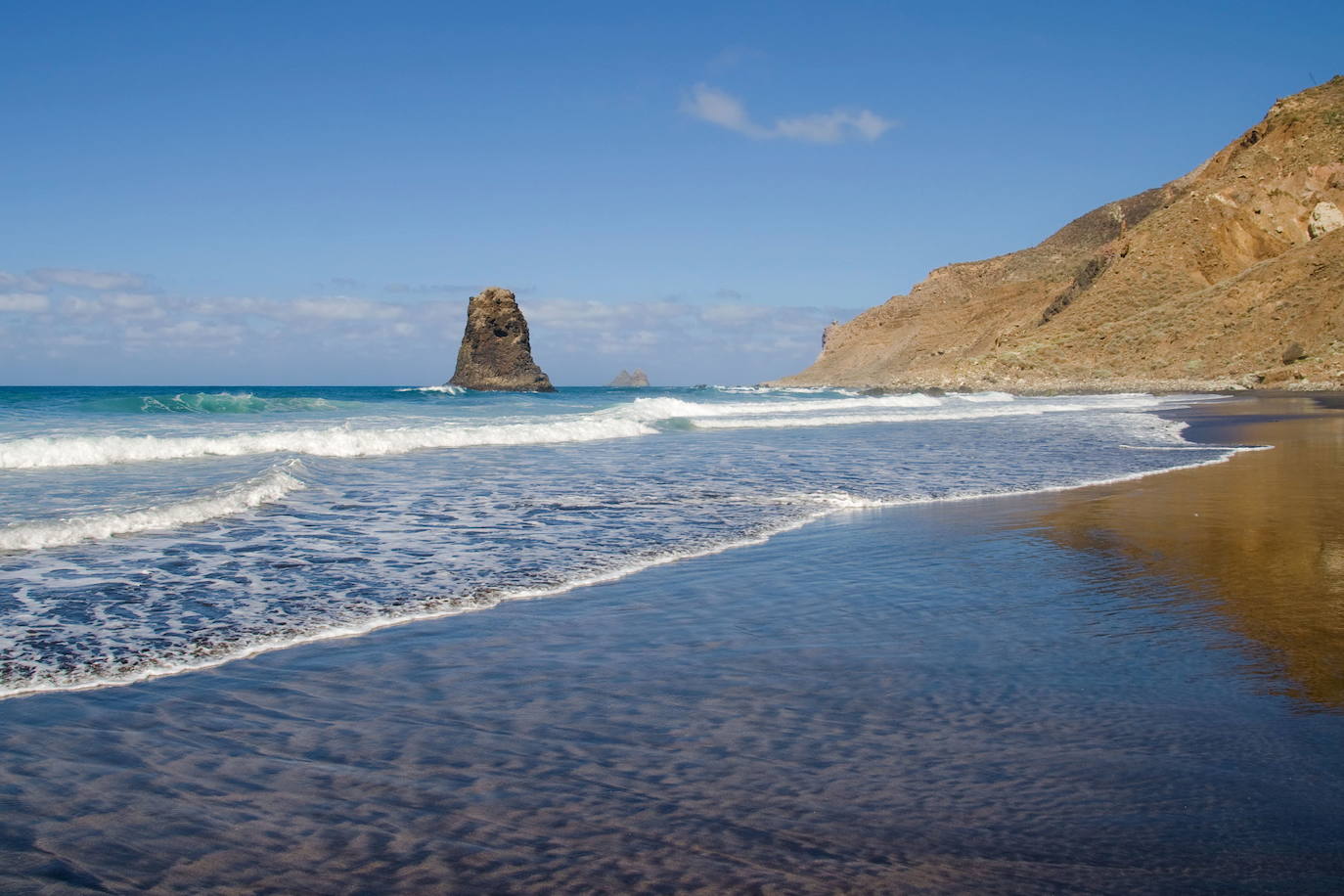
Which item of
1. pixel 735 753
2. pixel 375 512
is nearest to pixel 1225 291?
pixel 375 512

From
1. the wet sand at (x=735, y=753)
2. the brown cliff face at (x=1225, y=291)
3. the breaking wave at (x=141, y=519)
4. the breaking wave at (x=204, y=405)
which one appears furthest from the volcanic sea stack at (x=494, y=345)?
the wet sand at (x=735, y=753)

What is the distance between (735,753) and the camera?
3023 mm

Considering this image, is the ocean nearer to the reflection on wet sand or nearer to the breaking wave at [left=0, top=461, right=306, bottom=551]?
the breaking wave at [left=0, top=461, right=306, bottom=551]

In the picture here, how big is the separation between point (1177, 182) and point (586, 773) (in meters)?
115

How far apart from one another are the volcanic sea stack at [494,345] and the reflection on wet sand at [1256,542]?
74286mm

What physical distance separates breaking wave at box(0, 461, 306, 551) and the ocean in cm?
2

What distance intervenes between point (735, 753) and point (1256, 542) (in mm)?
5571

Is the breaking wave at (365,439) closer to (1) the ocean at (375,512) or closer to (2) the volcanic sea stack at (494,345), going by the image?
(1) the ocean at (375,512)

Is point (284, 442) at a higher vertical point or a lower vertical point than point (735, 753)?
higher

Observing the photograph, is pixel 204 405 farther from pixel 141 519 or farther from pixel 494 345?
pixel 494 345

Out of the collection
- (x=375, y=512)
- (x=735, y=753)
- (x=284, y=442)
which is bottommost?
(x=735, y=753)

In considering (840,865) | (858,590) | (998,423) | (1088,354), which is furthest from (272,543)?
(1088,354)

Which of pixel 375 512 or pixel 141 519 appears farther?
pixel 375 512

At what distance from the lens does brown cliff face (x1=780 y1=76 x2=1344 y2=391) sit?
4672 cm
